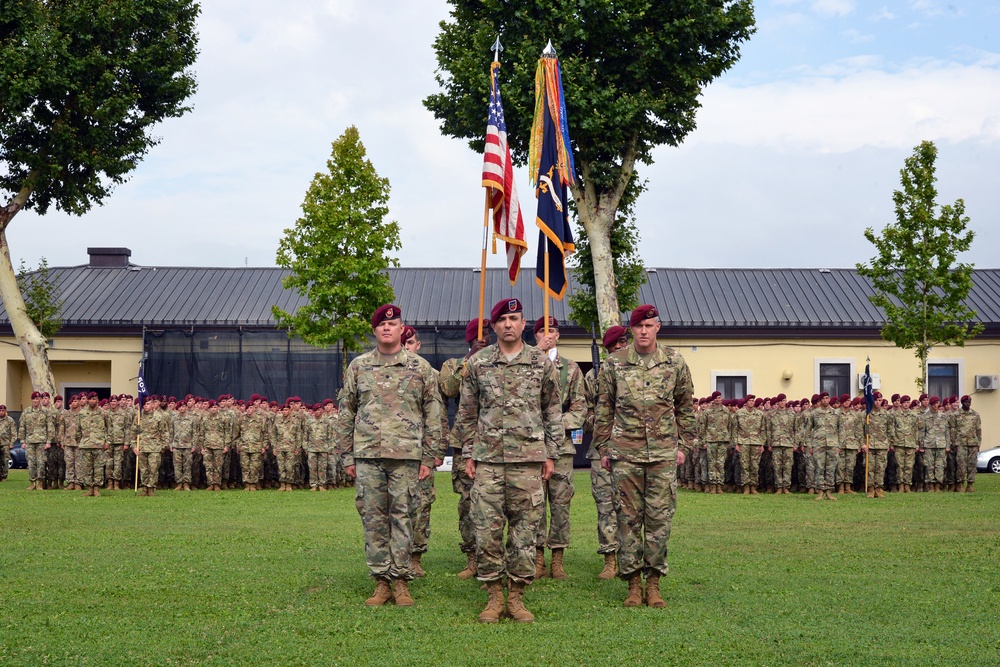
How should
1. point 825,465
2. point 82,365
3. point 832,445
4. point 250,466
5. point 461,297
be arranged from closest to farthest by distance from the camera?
point 825,465, point 832,445, point 250,466, point 82,365, point 461,297

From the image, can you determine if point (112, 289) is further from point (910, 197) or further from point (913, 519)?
point (913, 519)

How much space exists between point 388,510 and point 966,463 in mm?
18461

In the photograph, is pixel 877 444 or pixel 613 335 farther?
pixel 877 444

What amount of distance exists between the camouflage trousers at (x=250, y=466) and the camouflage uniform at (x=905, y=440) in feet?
44.2

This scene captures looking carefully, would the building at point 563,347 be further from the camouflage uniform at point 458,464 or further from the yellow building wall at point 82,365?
the camouflage uniform at point 458,464

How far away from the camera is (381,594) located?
8539mm

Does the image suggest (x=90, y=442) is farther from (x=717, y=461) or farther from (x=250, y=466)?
(x=717, y=461)

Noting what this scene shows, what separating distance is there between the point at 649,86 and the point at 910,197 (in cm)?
953

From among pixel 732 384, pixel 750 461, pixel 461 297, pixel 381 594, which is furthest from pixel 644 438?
pixel 461 297

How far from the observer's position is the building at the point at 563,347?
34812 millimetres

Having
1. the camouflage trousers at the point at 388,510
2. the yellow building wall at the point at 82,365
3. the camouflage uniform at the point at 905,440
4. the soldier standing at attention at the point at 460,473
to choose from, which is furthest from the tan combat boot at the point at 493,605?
the yellow building wall at the point at 82,365

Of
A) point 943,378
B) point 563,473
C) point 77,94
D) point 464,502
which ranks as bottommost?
point 464,502

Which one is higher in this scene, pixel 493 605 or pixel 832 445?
pixel 832 445

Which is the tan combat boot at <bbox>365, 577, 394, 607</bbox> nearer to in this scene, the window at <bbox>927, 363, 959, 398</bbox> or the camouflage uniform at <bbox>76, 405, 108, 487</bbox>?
the camouflage uniform at <bbox>76, 405, 108, 487</bbox>
